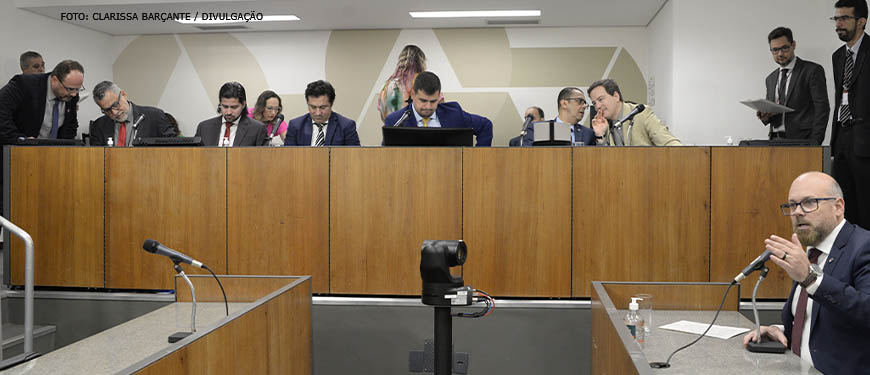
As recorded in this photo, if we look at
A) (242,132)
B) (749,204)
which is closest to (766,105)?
(749,204)

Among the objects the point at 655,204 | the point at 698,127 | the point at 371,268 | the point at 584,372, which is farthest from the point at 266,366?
the point at 698,127

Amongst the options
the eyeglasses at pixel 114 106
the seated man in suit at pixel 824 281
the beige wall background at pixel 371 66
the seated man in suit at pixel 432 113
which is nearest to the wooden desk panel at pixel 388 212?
the seated man in suit at pixel 432 113

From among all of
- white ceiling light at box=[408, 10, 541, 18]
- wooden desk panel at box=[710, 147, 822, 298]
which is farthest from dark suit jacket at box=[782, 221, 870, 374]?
white ceiling light at box=[408, 10, 541, 18]

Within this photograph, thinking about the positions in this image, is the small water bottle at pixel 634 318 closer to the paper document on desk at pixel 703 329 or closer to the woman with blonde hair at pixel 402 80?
the paper document on desk at pixel 703 329

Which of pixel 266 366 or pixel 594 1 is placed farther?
pixel 594 1

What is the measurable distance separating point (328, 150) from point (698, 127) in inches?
166

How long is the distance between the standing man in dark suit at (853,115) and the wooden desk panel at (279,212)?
322 centimetres

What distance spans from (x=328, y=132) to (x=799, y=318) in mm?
3230

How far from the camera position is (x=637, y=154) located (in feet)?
11.9

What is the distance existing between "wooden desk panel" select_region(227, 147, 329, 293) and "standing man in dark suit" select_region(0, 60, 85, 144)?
7.22 ft

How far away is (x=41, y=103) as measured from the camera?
17.0 feet

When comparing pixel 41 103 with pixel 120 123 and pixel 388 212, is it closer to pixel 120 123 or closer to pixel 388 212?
pixel 120 123

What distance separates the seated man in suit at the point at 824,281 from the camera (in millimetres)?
1987

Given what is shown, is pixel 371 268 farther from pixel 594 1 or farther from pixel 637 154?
pixel 594 1
